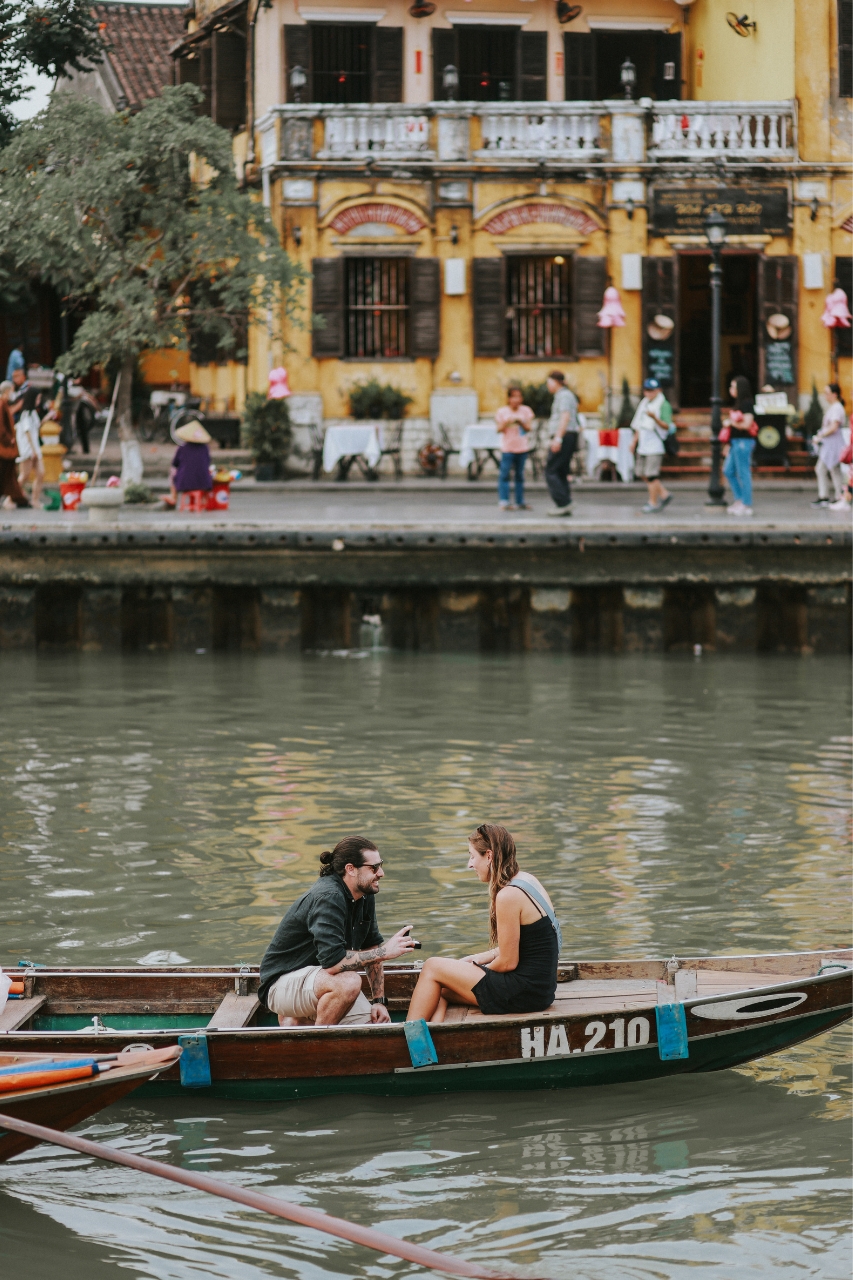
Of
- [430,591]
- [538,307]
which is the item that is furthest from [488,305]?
[430,591]

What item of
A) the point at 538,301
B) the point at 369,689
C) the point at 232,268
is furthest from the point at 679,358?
the point at 369,689

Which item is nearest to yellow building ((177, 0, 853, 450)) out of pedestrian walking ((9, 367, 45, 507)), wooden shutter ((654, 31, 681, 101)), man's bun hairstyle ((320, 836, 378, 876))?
wooden shutter ((654, 31, 681, 101))

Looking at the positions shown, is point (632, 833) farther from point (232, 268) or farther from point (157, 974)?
point (232, 268)

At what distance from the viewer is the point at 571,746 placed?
17047mm

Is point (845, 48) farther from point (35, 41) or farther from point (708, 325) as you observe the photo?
point (35, 41)

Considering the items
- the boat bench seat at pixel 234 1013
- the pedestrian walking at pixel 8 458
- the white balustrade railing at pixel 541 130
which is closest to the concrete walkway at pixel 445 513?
the pedestrian walking at pixel 8 458

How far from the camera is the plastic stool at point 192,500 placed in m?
24.4

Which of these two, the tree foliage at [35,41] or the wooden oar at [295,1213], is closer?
the wooden oar at [295,1213]

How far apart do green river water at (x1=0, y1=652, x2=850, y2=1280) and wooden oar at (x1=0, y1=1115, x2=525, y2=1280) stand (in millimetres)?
553

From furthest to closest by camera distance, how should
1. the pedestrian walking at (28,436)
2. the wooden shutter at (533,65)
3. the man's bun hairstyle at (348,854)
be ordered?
1. the wooden shutter at (533,65)
2. the pedestrian walking at (28,436)
3. the man's bun hairstyle at (348,854)

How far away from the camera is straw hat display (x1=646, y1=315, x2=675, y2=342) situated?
30866 mm

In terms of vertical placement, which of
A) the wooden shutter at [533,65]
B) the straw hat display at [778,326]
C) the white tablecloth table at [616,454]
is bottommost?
the white tablecloth table at [616,454]

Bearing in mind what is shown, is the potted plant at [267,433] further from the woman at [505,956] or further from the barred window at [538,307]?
the woman at [505,956]

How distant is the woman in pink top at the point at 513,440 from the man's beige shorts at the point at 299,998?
15.8m
